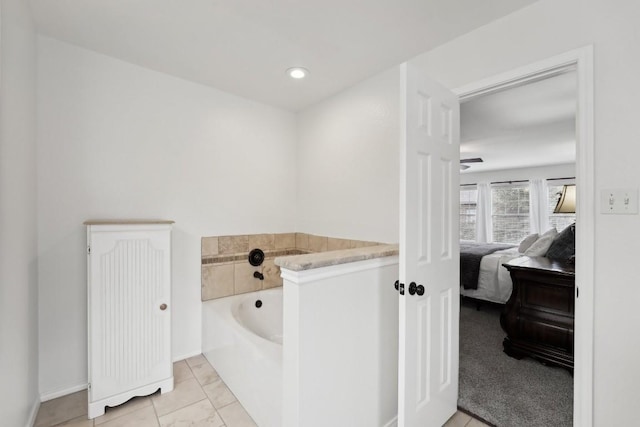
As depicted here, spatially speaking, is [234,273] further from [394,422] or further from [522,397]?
[522,397]

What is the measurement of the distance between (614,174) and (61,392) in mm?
3441

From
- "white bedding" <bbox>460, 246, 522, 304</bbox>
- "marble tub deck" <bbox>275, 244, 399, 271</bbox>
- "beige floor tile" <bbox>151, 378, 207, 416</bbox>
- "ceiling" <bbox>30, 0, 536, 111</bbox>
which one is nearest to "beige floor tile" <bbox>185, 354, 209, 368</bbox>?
"beige floor tile" <bbox>151, 378, 207, 416</bbox>

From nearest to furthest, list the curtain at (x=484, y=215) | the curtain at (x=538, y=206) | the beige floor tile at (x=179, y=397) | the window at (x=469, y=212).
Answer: the beige floor tile at (x=179, y=397) → the curtain at (x=538, y=206) → the curtain at (x=484, y=215) → the window at (x=469, y=212)

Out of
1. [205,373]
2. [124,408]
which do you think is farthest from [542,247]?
[124,408]

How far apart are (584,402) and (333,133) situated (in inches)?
94.2

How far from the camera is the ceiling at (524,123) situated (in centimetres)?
252

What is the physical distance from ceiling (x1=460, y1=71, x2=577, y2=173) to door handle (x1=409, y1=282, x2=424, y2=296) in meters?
1.27

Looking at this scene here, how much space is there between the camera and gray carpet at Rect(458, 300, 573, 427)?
67.8 inches

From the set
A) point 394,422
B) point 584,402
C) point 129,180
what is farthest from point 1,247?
point 584,402

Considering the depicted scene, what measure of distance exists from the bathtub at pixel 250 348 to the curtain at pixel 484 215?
5.76 metres

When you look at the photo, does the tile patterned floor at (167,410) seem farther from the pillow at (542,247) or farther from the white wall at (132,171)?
the pillow at (542,247)

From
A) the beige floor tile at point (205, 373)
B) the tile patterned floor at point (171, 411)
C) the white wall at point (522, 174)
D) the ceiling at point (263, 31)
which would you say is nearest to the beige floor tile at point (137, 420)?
the tile patterned floor at point (171, 411)

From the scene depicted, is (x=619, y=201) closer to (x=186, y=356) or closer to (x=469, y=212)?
(x=186, y=356)

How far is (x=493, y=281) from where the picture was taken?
3.57 meters
